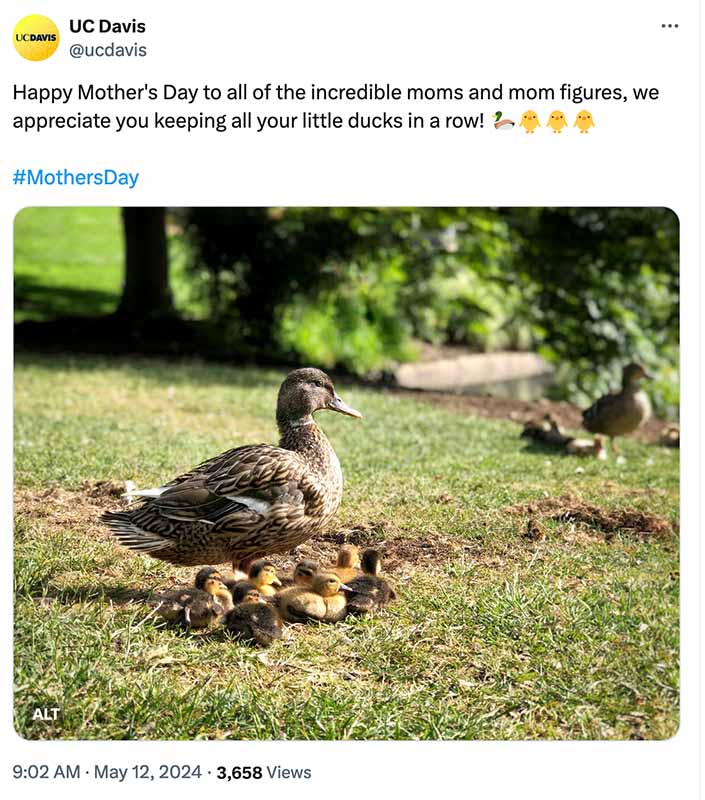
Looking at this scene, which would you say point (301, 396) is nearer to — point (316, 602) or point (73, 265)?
point (316, 602)

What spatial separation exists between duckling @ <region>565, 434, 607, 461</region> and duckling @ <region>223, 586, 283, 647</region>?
366 cm

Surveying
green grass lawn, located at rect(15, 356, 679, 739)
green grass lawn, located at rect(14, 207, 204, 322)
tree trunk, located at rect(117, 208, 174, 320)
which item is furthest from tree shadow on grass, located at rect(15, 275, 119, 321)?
green grass lawn, located at rect(15, 356, 679, 739)

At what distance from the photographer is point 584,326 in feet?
32.9

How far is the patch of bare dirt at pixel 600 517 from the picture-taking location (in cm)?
518

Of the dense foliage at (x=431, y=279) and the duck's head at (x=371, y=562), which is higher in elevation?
the dense foliage at (x=431, y=279)

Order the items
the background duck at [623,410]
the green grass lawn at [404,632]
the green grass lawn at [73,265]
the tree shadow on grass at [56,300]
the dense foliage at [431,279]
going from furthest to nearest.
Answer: the green grass lawn at [73,265] → the tree shadow on grass at [56,300] → the dense foliage at [431,279] → the background duck at [623,410] → the green grass lawn at [404,632]

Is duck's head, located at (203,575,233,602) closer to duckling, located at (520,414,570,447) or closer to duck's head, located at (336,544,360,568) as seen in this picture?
duck's head, located at (336,544,360,568)

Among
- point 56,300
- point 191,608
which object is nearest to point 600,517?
point 191,608

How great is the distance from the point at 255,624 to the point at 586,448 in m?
3.84

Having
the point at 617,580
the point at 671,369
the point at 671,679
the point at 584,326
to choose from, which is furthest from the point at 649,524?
the point at 671,369
